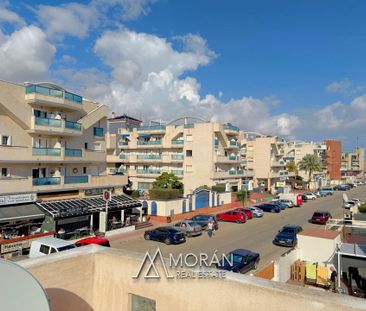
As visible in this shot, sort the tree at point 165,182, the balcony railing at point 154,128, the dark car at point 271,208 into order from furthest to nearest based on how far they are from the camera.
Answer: the balcony railing at point 154,128
the dark car at point 271,208
the tree at point 165,182

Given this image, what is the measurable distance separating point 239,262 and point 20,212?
1587 centimetres

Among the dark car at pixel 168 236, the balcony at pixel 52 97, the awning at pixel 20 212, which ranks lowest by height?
the dark car at pixel 168 236

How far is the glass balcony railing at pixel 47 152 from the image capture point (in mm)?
25163

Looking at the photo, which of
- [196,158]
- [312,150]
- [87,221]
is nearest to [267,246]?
[87,221]

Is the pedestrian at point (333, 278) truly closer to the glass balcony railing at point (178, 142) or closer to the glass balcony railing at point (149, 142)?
the glass balcony railing at point (178, 142)

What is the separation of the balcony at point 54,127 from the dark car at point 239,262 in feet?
57.0

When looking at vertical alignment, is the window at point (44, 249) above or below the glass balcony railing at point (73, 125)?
below

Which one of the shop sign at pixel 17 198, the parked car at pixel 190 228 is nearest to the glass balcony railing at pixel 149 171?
the parked car at pixel 190 228

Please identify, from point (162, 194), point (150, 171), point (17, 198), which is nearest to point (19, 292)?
point (17, 198)

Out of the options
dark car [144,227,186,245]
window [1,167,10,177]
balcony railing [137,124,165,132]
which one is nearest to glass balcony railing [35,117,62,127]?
window [1,167,10,177]

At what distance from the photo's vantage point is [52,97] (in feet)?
87.1

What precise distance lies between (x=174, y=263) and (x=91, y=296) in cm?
291

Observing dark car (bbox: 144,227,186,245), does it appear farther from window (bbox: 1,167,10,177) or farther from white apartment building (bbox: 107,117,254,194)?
white apartment building (bbox: 107,117,254,194)

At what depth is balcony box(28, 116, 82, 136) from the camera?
84.4ft
